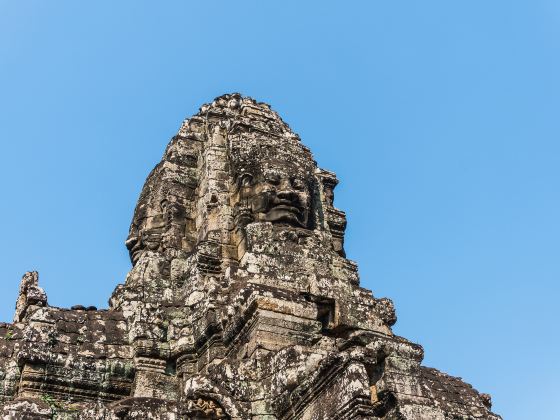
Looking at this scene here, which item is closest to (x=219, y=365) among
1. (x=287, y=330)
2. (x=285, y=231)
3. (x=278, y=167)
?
(x=287, y=330)

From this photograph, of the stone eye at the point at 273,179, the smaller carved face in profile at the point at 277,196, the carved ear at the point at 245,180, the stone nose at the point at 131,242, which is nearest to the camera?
the smaller carved face in profile at the point at 277,196

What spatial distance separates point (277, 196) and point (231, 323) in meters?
3.14

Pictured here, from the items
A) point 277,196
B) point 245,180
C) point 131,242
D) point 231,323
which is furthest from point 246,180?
point 231,323

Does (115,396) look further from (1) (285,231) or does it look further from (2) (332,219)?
(2) (332,219)

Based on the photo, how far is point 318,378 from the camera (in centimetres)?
979

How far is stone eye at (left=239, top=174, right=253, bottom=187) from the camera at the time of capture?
15547mm

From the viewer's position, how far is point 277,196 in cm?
1500

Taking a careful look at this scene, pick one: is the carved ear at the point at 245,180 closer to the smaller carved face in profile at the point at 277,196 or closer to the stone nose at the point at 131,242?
the smaller carved face in profile at the point at 277,196

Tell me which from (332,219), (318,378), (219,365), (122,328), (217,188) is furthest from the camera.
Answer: (332,219)

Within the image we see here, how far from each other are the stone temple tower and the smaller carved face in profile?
0.08ft

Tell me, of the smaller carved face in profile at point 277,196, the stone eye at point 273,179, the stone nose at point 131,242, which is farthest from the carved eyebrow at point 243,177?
the stone nose at point 131,242

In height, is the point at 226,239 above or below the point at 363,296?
above

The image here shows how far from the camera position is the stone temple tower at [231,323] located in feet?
33.1

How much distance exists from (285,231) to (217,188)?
2264 mm
